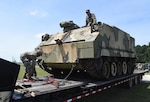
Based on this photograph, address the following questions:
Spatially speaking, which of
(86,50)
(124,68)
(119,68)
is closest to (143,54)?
(124,68)

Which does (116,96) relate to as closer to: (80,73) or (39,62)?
(80,73)

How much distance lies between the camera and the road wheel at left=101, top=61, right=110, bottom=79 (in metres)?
8.06

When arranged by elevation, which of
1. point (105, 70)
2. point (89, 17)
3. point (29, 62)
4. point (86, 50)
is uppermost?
point (89, 17)

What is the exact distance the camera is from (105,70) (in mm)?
8492

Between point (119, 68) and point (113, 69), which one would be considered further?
point (119, 68)

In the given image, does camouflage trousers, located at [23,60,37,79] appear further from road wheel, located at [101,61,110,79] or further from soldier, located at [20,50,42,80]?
road wheel, located at [101,61,110,79]

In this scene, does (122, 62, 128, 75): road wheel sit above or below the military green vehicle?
below

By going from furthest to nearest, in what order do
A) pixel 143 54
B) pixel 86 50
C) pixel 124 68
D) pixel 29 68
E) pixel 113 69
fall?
pixel 143 54 < pixel 124 68 < pixel 113 69 < pixel 86 50 < pixel 29 68

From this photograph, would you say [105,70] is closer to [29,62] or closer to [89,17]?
[89,17]

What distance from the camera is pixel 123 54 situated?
10117mm

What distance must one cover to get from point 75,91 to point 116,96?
308 centimetres

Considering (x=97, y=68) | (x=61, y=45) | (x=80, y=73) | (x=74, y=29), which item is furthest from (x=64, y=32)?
(x=97, y=68)

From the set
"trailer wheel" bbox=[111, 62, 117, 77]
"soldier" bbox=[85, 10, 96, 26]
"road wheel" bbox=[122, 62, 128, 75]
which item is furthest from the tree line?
"soldier" bbox=[85, 10, 96, 26]

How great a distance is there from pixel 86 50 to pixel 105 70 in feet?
5.50
